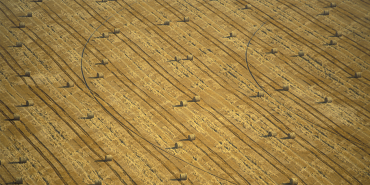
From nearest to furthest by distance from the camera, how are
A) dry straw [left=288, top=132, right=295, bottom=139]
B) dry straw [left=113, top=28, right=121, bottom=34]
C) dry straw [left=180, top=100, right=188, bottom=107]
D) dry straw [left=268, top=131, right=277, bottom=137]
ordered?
dry straw [left=288, top=132, right=295, bottom=139], dry straw [left=268, top=131, right=277, bottom=137], dry straw [left=180, top=100, right=188, bottom=107], dry straw [left=113, top=28, right=121, bottom=34]

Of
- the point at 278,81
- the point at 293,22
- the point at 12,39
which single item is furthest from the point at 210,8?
the point at 12,39

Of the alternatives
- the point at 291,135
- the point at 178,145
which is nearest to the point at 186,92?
the point at 178,145

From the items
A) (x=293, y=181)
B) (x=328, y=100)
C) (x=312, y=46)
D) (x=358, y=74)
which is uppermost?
(x=312, y=46)

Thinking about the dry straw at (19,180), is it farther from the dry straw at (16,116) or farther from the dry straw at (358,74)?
the dry straw at (358,74)

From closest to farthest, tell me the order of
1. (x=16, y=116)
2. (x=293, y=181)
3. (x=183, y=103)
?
(x=293, y=181) → (x=16, y=116) → (x=183, y=103)

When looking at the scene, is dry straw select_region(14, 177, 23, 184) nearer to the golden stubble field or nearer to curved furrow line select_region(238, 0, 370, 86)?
the golden stubble field

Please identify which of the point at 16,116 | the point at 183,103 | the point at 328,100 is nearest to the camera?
the point at 16,116

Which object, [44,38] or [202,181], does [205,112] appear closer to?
[202,181]

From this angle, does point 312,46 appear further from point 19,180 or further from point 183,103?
point 19,180

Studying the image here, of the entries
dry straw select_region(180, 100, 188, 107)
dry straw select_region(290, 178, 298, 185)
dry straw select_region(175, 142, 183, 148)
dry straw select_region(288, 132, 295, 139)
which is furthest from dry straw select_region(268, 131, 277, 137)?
dry straw select_region(180, 100, 188, 107)
